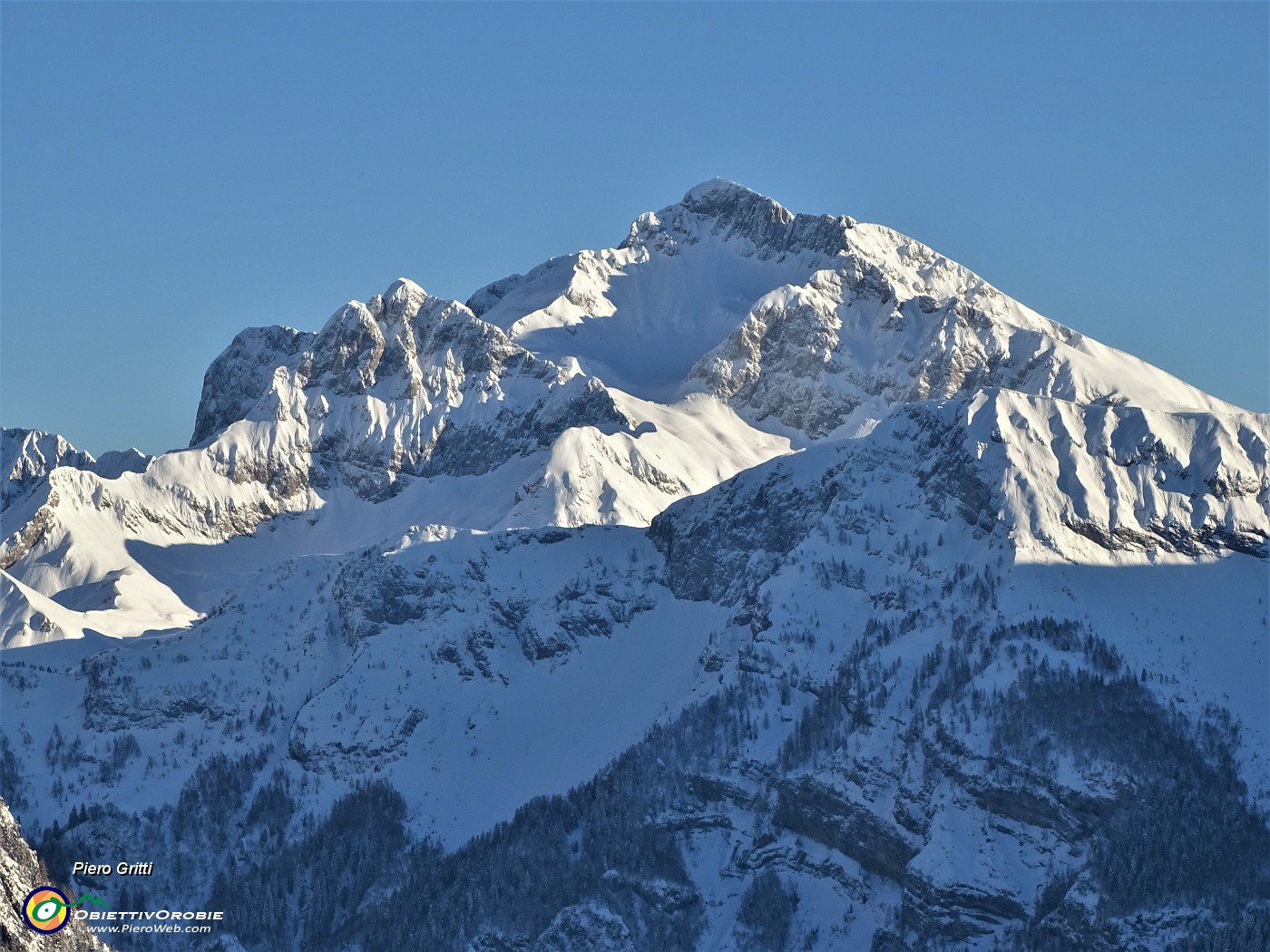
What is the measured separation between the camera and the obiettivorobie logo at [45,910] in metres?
158

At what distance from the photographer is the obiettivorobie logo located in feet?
519

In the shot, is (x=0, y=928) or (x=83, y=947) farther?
(x=83, y=947)

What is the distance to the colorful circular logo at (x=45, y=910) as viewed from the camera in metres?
158

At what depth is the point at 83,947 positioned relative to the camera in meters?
168

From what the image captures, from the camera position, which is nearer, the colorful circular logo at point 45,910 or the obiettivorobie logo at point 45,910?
the obiettivorobie logo at point 45,910

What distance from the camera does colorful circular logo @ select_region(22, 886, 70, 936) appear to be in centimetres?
15825

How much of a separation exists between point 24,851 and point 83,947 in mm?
8808

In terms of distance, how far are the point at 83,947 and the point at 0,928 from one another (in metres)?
18.5

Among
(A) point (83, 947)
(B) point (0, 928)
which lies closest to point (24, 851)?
(A) point (83, 947)

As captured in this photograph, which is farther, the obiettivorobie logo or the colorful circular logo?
the colorful circular logo

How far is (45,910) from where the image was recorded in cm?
16275

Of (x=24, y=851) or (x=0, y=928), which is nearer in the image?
(x=0, y=928)

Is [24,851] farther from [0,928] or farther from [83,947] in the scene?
[0,928]

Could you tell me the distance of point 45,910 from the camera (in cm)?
16275
